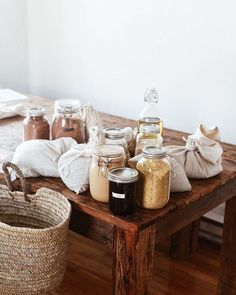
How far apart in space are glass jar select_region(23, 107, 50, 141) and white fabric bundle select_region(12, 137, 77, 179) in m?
0.13

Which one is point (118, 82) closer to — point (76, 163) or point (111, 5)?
point (111, 5)

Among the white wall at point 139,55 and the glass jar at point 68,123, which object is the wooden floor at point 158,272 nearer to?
the white wall at point 139,55

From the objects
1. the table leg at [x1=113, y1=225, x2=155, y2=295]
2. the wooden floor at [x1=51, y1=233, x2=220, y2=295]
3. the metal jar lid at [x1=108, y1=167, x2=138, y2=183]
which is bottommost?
the wooden floor at [x1=51, y1=233, x2=220, y2=295]

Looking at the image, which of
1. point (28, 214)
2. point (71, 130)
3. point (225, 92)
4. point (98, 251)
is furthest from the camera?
point (98, 251)

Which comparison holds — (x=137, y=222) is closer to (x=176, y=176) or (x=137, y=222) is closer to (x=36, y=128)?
(x=176, y=176)

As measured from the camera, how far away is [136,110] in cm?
249

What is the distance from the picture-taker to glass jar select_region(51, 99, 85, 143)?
158cm

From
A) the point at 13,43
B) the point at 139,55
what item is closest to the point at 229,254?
the point at 139,55

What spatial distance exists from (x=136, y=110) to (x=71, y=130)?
3.07 feet

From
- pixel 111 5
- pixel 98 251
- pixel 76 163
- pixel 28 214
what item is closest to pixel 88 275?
pixel 98 251

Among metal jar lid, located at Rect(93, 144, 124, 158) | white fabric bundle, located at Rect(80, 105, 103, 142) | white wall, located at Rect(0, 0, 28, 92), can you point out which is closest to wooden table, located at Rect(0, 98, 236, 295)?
metal jar lid, located at Rect(93, 144, 124, 158)

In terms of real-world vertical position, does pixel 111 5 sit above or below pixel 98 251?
above

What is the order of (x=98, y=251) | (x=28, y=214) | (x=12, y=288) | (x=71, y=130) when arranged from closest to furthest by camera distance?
(x=12, y=288)
(x=28, y=214)
(x=71, y=130)
(x=98, y=251)

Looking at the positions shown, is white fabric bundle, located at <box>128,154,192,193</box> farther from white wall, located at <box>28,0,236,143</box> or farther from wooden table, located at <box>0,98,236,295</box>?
white wall, located at <box>28,0,236,143</box>
